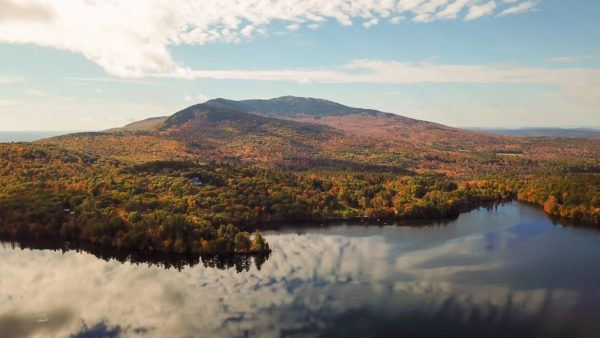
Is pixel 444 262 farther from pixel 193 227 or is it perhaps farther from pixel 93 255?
pixel 93 255

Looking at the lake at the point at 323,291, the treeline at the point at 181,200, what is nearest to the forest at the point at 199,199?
A: the treeline at the point at 181,200

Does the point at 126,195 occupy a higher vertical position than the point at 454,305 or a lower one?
higher

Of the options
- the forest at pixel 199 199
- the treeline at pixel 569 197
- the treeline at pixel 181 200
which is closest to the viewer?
the treeline at pixel 181 200

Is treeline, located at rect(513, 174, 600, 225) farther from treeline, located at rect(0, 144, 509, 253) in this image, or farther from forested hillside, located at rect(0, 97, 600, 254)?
treeline, located at rect(0, 144, 509, 253)

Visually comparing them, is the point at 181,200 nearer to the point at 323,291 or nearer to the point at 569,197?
the point at 323,291

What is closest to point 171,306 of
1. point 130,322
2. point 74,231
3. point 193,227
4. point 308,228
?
point 130,322

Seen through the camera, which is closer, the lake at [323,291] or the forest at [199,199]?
the lake at [323,291]

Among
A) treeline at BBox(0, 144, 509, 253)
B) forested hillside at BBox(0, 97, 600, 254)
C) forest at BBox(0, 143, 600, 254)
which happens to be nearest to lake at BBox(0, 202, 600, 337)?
treeline at BBox(0, 144, 509, 253)

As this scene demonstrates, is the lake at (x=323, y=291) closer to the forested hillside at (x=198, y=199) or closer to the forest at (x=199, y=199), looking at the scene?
the forest at (x=199, y=199)
